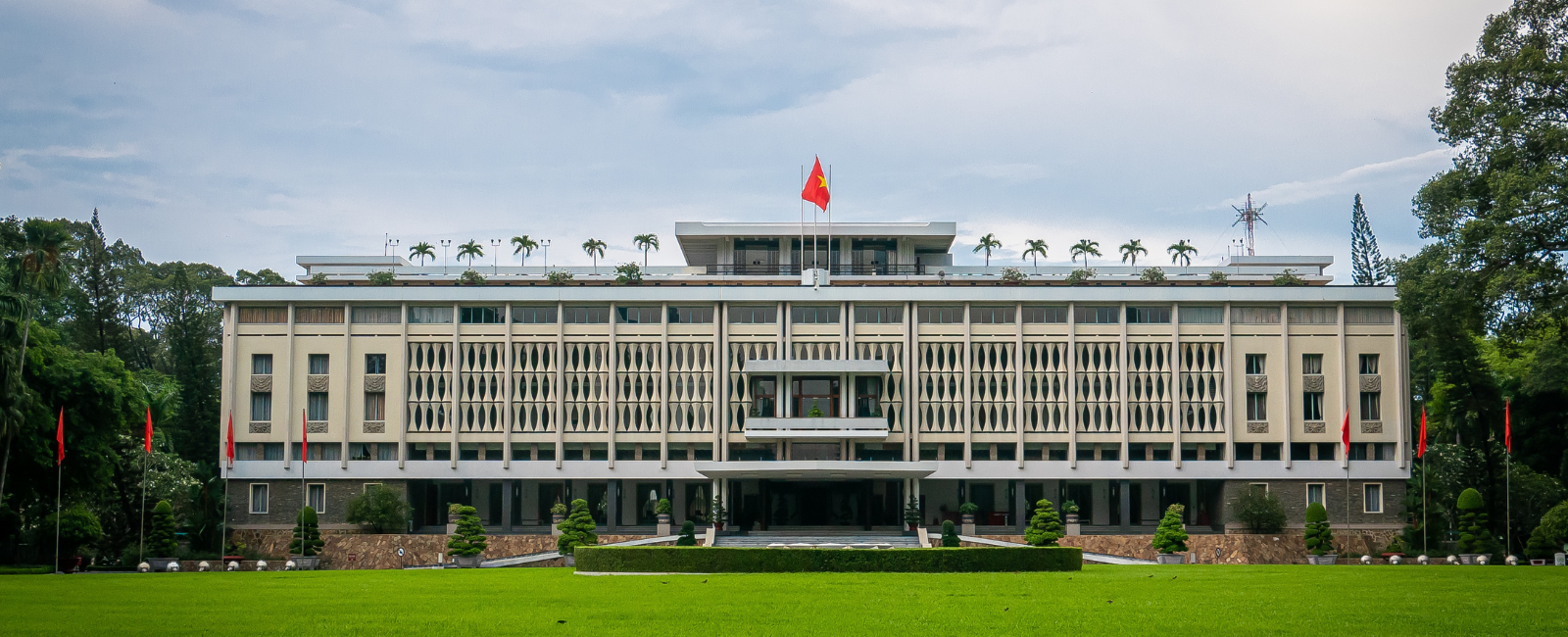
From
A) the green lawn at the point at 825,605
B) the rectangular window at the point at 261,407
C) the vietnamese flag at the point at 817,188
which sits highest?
the vietnamese flag at the point at 817,188

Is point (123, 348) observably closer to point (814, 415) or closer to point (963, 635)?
point (814, 415)

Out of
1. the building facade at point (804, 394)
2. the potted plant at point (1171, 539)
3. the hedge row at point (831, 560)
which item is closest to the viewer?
the hedge row at point (831, 560)

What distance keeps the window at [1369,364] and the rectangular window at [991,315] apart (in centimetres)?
1486

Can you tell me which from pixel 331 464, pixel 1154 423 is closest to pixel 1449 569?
pixel 1154 423

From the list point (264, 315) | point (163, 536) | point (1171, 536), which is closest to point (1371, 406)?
point (1171, 536)

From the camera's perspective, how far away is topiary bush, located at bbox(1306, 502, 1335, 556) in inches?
2053

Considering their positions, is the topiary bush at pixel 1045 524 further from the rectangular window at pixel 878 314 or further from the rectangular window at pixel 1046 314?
the rectangular window at pixel 878 314

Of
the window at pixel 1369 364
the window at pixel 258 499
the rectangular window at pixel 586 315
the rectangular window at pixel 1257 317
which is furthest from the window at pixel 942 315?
the window at pixel 258 499

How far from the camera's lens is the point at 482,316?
6022 centimetres

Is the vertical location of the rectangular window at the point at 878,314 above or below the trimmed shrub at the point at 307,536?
above

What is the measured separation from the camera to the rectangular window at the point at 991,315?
60.2 meters

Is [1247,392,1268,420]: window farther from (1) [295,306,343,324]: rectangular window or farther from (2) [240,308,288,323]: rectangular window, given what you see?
(2) [240,308,288,323]: rectangular window

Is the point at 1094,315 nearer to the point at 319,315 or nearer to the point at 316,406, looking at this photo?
the point at 319,315

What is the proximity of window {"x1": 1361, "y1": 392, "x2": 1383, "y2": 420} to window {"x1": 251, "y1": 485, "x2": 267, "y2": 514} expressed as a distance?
152ft
